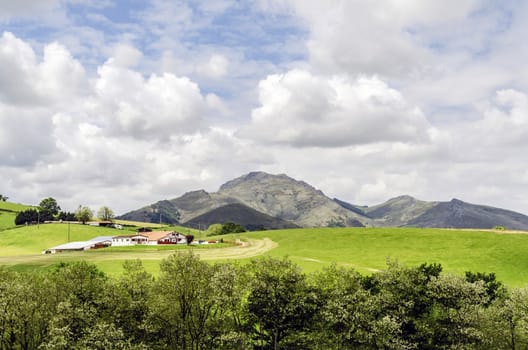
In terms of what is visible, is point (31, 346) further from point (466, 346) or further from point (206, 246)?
point (206, 246)

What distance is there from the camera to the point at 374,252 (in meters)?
155

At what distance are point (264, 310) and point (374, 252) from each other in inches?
3350

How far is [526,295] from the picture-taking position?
259 ft

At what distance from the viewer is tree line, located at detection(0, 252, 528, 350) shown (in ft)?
249

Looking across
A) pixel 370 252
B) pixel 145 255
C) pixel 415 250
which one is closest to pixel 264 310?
pixel 370 252

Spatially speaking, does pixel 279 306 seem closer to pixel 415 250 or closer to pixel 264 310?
pixel 264 310

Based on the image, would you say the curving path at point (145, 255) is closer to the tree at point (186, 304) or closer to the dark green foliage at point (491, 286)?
the tree at point (186, 304)

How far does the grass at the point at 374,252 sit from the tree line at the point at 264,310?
42.6 metres

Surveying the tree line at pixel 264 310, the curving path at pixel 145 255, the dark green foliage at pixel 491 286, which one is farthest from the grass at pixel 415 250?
the tree line at pixel 264 310

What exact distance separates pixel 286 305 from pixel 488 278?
4815 cm

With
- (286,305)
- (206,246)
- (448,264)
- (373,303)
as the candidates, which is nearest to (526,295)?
(373,303)

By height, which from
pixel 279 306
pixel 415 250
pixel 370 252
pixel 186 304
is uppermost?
pixel 415 250

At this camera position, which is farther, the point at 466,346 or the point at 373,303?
the point at 373,303

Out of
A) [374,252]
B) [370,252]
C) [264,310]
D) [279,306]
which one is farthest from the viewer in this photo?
[370,252]
